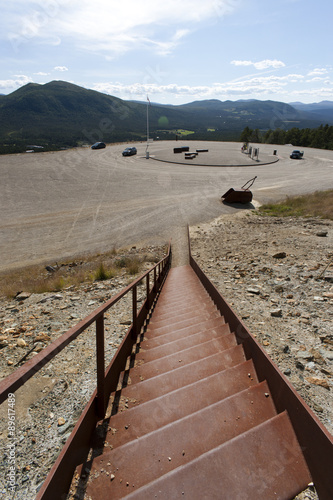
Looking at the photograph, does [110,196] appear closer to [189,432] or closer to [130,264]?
[130,264]

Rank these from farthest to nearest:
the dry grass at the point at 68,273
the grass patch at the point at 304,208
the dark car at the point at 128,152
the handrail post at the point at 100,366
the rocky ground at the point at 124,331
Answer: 1. the dark car at the point at 128,152
2. the grass patch at the point at 304,208
3. the dry grass at the point at 68,273
4. the rocky ground at the point at 124,331
5. the handrail post at the point at 100,366

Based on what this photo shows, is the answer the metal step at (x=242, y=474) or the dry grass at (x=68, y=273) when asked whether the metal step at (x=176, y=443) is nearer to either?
the metal step at (x=242, y=474)

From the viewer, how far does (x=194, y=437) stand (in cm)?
202

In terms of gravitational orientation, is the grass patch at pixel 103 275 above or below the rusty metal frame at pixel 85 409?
below

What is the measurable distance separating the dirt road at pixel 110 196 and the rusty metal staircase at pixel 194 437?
1159 cm

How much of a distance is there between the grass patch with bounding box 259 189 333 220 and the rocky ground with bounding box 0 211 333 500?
6590mm

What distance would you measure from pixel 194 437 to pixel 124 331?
3305 mm

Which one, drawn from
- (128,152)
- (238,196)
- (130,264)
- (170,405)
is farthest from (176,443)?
(128,152)

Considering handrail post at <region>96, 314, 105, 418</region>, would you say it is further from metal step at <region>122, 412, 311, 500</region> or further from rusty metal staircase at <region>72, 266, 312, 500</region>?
metal step at <region>122, 412, 311, 500</region>

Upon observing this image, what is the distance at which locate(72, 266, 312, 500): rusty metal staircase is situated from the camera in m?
1.67

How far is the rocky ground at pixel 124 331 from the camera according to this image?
9.11ft

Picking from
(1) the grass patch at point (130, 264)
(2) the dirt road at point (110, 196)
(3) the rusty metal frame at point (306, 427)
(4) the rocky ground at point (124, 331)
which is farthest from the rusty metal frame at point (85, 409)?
(2) the dirt road at point (110, 196)

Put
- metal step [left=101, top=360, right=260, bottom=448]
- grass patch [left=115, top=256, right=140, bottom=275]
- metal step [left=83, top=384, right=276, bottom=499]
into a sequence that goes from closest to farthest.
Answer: metal step [left=83, top=384, right=276, bottom=499] → metal step [left=101, top=360, right=260, bottom=448] → grass patch [left=115, top=256, right=140, bottom=275]

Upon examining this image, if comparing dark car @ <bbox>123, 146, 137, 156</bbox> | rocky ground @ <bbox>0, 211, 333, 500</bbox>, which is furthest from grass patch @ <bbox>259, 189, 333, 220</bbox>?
dark car @ <bbox>123, 146, 137, 156</bbox>
